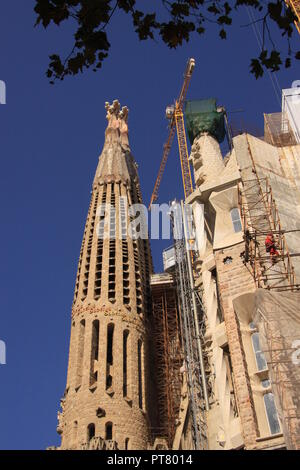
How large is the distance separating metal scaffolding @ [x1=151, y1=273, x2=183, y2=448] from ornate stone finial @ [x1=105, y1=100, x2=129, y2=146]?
667 inches

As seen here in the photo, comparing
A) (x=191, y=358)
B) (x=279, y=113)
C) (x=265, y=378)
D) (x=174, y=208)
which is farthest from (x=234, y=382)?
(x=174, y=208)

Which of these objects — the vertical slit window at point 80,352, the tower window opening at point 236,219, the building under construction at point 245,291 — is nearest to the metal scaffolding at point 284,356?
the building under construction at point 245,291

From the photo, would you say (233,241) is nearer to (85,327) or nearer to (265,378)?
(265,378)

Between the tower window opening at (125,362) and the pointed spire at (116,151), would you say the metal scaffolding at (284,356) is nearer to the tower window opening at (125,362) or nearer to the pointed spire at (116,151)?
the tower window opening at (125,362)

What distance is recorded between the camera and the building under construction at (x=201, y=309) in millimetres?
20719

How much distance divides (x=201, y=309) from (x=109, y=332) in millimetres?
7737

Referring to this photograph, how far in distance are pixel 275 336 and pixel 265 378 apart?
256 centimetres

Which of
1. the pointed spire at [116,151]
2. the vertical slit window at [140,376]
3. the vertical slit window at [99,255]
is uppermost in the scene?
the pointed spire at [116,151]

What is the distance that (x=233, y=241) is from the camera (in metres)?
25.7

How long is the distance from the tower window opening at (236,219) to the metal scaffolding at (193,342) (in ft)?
18.5

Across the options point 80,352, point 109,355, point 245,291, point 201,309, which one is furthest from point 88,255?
point 245,291

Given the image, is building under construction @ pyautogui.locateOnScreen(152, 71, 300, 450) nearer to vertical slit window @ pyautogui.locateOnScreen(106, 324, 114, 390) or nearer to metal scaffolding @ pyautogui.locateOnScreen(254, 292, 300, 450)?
metal scaffolding @ pyautogui.locateOnScreen(254, 292, 300, 450)

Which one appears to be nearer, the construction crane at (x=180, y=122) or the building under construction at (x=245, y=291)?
the building under construction at (x=245, y=291)

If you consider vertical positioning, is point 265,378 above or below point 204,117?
below
